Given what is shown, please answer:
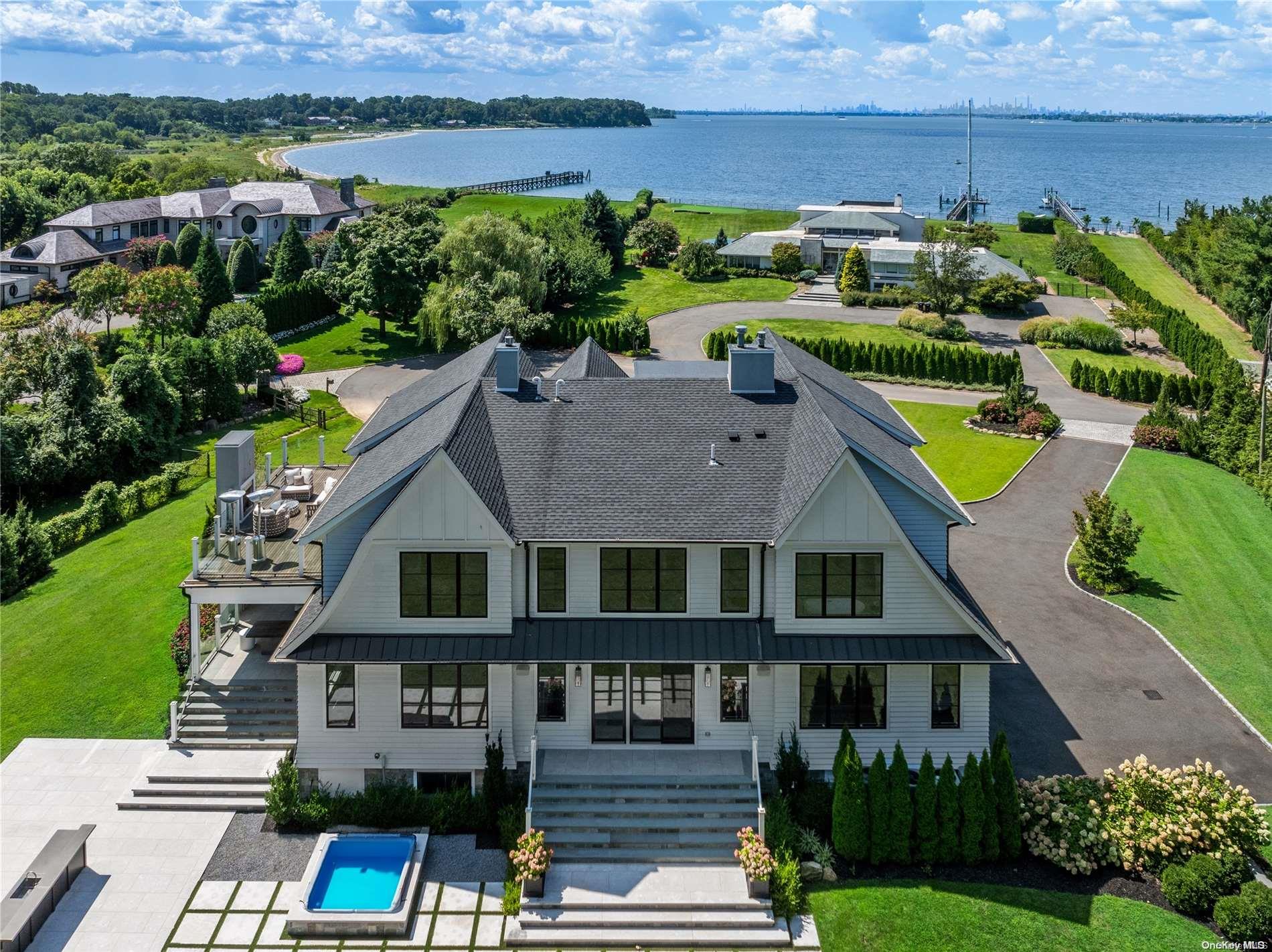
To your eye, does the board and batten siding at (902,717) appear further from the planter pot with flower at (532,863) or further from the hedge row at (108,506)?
the hedge row at (108,506)

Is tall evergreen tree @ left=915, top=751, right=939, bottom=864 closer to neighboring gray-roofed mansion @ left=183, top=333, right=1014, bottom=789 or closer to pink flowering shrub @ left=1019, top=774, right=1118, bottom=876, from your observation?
pink flowering shrub @ left=1019, top=774, right=1118, bottom=876

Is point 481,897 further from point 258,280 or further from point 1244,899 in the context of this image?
point 258,280

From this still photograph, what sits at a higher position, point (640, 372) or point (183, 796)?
point (640, 372)

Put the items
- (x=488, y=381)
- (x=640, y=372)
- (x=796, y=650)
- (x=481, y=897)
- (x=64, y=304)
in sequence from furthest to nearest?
(x=64, y=304) < (x=640, y=372) < (x=488, y=381) < (x=796, y=650) < (x=481, y=897)

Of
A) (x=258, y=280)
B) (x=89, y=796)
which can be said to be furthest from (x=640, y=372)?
(x=258, y=280)

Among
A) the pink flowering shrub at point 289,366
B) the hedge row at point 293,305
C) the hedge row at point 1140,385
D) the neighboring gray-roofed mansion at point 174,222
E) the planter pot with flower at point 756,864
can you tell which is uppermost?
the neighboring gray-roofed mansion at point 174,222

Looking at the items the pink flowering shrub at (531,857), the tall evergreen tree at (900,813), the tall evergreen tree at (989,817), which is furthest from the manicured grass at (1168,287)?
the pink flowering shrub at (531,857)

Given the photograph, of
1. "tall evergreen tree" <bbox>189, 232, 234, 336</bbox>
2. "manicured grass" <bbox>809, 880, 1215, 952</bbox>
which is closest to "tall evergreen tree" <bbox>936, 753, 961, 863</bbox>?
"manicured grass" <bbox>809, 880, 1215, 952</bbox>
